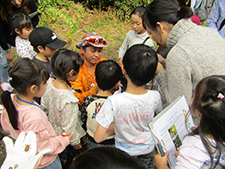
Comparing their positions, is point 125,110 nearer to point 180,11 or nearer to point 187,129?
point 187,129

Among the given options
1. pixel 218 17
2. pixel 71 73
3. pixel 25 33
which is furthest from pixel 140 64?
pixel 218 17

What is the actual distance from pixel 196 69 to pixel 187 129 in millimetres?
525

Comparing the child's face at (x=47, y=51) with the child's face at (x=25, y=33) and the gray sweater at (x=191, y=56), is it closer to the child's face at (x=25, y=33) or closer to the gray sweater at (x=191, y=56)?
the child's face at (x=25, y=33)

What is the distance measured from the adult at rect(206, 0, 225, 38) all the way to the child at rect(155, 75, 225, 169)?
249 centimetres

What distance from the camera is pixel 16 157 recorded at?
4.10ft

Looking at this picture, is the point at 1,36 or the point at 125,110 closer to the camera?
the point at 125,110

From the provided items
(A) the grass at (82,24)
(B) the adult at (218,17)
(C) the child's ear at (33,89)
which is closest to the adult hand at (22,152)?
(C) the child's ear at (33,89)

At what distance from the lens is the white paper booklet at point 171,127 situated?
116 cm

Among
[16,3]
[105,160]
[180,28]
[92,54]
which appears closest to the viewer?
[105,160]

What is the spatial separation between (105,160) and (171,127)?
795 millimetres

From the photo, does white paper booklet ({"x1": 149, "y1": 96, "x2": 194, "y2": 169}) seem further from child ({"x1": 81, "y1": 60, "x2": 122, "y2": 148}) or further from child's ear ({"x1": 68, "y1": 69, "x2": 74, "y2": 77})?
child's ear ({"x1": 68, "y1": 69, "x2": 74, "y2": 77})

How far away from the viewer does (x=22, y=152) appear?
1268mm

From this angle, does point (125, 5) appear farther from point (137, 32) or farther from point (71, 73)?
point (71, 73)

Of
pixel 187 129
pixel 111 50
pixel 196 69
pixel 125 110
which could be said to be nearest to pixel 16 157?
pixel 125 110
